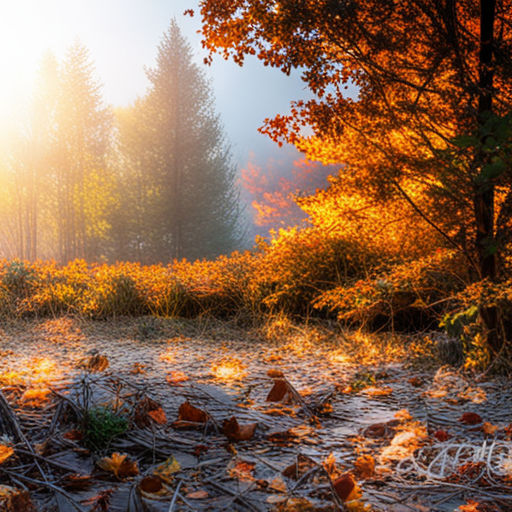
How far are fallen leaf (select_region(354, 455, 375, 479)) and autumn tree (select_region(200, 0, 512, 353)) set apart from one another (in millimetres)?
1732

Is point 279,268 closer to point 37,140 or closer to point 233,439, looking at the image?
point 233,439

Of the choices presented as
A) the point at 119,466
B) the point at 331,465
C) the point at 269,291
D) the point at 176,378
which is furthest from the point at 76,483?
the point at 269,291

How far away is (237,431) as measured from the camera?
1979 mm

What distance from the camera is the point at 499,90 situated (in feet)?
10.5

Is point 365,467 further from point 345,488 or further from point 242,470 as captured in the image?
point 242,470

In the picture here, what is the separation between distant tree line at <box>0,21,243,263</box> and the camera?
16734 mm

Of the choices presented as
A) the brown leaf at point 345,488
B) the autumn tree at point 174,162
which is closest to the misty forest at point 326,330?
the brown leaf at point 345,488

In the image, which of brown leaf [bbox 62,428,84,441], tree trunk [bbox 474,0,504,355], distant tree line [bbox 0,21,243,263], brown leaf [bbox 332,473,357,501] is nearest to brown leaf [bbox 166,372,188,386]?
brown leaf [bbox 62,428,84,441]

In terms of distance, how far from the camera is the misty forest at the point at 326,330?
1646 millimetres

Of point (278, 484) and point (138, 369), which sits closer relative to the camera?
point (278, 484)

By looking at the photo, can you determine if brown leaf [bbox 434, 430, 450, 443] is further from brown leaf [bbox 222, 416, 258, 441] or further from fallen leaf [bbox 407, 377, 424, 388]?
fallen leaf [bbox 407, 377, 424, 388]

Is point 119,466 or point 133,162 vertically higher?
point 133,162

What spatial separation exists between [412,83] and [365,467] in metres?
2.71

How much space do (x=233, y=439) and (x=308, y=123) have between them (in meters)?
2.68
